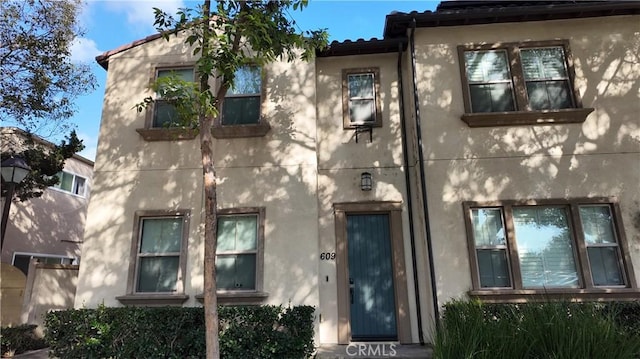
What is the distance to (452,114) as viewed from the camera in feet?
24.5

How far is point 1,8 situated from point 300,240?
7971 mm

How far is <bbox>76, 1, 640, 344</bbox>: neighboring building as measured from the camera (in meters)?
6.86

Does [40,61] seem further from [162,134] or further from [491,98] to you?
[491,98]

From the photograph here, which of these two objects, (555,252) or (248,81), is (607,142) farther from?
(248,81)

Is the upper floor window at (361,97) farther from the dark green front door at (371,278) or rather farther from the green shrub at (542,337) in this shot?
the green shrub at (542,337)

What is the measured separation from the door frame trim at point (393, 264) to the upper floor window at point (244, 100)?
2393 millimetres

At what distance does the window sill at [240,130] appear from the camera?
745 cm

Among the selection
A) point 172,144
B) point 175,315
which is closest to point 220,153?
point 172,144

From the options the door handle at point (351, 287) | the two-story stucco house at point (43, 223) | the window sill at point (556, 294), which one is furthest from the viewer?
the two-story stucco house at point (43, 223)

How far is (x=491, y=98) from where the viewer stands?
7.56 meters

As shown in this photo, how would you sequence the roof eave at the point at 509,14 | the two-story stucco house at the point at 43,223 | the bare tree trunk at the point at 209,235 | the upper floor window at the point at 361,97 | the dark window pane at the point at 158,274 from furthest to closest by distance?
the two-story stucco house at the point at 43,223, the upper floor window at the point at 361,97, the roof eave at the point at 509,14, the dark window pane at the point at 158,274, the bare tree trunk at the point at 209,235

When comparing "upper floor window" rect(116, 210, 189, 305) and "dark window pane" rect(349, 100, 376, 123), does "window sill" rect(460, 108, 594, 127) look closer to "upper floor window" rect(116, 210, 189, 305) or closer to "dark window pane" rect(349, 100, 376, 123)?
"dark window pane" rect(349, 100, 376, 123)

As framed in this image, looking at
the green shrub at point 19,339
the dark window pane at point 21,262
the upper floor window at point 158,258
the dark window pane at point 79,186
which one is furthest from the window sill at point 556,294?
the dark window pane at point 79,186

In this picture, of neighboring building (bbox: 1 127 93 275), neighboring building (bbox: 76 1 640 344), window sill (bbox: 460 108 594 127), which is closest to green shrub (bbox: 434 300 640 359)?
neighboring building (bbox: 76 1 640 344)
